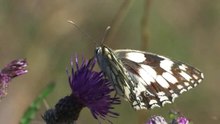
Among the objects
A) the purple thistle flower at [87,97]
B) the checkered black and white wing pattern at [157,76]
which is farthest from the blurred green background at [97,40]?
the checkered black and white wing pattern at [157,76]

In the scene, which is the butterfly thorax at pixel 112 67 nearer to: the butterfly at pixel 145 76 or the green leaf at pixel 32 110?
the butterfly at pixel 145 76

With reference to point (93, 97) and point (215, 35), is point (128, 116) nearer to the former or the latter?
point (215, 35)

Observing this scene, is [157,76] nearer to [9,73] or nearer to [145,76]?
[145,76]

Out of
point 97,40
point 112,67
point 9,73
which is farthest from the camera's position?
point 97,40

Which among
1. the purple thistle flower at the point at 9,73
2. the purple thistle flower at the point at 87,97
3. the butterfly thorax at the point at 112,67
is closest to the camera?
the purple thistle flower at the point at 9,73

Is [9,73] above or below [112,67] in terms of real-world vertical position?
above

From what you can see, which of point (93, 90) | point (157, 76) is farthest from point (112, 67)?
point (157, 76)
